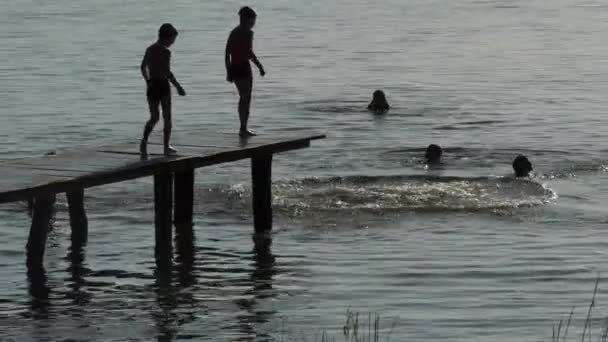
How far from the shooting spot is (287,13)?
76.9 metres

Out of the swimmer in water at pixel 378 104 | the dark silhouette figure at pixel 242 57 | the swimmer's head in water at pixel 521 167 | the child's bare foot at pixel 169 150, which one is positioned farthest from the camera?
the swimmer in water at pixel 378 104

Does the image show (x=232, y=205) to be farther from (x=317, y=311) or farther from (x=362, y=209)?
(x=317, y=311)

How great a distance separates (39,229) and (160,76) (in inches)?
98.4

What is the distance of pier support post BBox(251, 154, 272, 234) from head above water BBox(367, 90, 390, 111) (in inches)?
635

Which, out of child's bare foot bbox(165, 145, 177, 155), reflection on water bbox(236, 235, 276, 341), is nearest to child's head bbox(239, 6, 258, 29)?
child's bare foot bbox(165, 145, 177, 155)

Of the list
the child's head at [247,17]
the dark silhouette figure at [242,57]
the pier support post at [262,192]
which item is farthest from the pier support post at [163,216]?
the child's head at [247,17]

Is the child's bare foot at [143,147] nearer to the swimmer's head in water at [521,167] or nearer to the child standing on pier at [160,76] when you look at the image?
the child standing on pier at [160,76]

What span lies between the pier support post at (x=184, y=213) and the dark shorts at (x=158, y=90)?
232 cm

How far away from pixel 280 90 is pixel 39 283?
2486 centimetres

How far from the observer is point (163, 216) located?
22.0 metres

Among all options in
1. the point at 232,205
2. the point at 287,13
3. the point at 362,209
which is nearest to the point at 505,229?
the point at 362,209

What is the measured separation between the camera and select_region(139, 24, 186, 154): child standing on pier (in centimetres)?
2058

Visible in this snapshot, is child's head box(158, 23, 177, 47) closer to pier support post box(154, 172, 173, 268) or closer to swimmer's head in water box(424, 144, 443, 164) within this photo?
pier support post box(154, 172, 173, 268)

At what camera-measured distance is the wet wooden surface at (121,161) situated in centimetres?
1891
